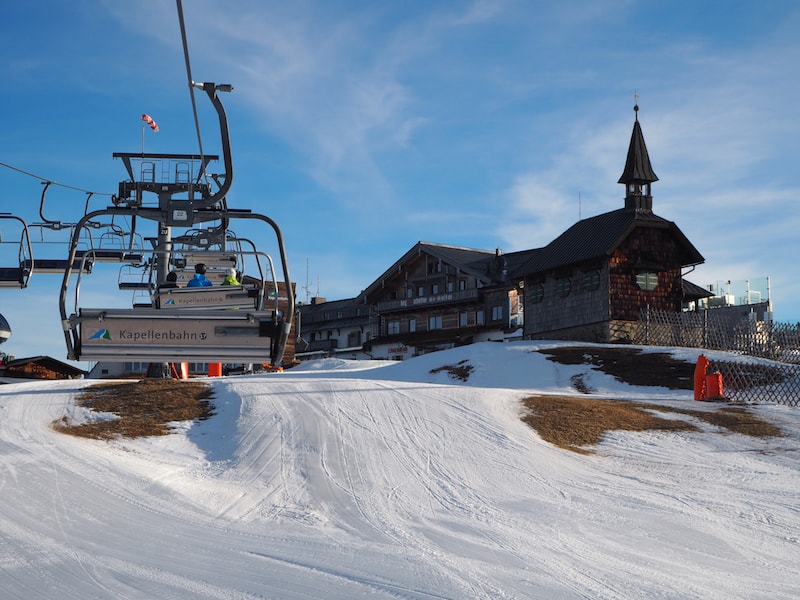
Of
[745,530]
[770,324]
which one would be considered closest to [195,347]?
[745,530]

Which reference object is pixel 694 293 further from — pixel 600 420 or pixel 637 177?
pixel 600 420

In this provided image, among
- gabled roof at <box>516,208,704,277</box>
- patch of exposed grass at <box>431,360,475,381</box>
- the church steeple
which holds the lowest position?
patch of exposed grass at <box>431,360,475,381</box>

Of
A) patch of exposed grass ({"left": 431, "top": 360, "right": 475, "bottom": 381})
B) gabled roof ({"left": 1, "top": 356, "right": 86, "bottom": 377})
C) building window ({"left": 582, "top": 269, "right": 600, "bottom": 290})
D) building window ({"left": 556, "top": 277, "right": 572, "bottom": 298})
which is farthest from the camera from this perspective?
gabled roof ({"left": 1, "top": 356, "right": 86, "bottom": 377})

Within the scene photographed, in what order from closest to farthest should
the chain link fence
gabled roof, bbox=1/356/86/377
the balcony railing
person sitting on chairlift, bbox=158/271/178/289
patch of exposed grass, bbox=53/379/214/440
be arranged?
1. person sitting on chairlift, bbox=158/271/178/289
2. patch of exposed grass, bbox=53/379/214/440
3. the chain link fence
4. gabled roof, bbox=1/356/86/377
5. the balcony railing

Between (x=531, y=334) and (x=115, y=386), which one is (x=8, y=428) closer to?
(x=115, y=386)

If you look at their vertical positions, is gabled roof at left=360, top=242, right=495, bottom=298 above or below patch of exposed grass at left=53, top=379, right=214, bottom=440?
above

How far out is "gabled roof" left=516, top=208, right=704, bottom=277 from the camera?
39.4 metres

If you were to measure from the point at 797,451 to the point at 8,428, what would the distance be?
45.3 feet

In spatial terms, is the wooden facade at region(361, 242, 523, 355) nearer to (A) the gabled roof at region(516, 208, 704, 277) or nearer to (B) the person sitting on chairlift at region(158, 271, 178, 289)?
(A) the gabled roof at region(516, 208, 704, 277)

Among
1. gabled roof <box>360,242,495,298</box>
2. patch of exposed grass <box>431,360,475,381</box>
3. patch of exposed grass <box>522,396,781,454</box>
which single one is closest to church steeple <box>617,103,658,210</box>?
patch of exposed grass <box>431,360,475,381</box>

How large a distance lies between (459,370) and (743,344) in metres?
10.4

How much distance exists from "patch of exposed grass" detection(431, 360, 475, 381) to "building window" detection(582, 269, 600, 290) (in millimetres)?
8737

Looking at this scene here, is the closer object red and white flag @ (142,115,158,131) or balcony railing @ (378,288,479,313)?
red and white flag @ (142,115,158,131)

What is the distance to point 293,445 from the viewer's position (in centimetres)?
1598
